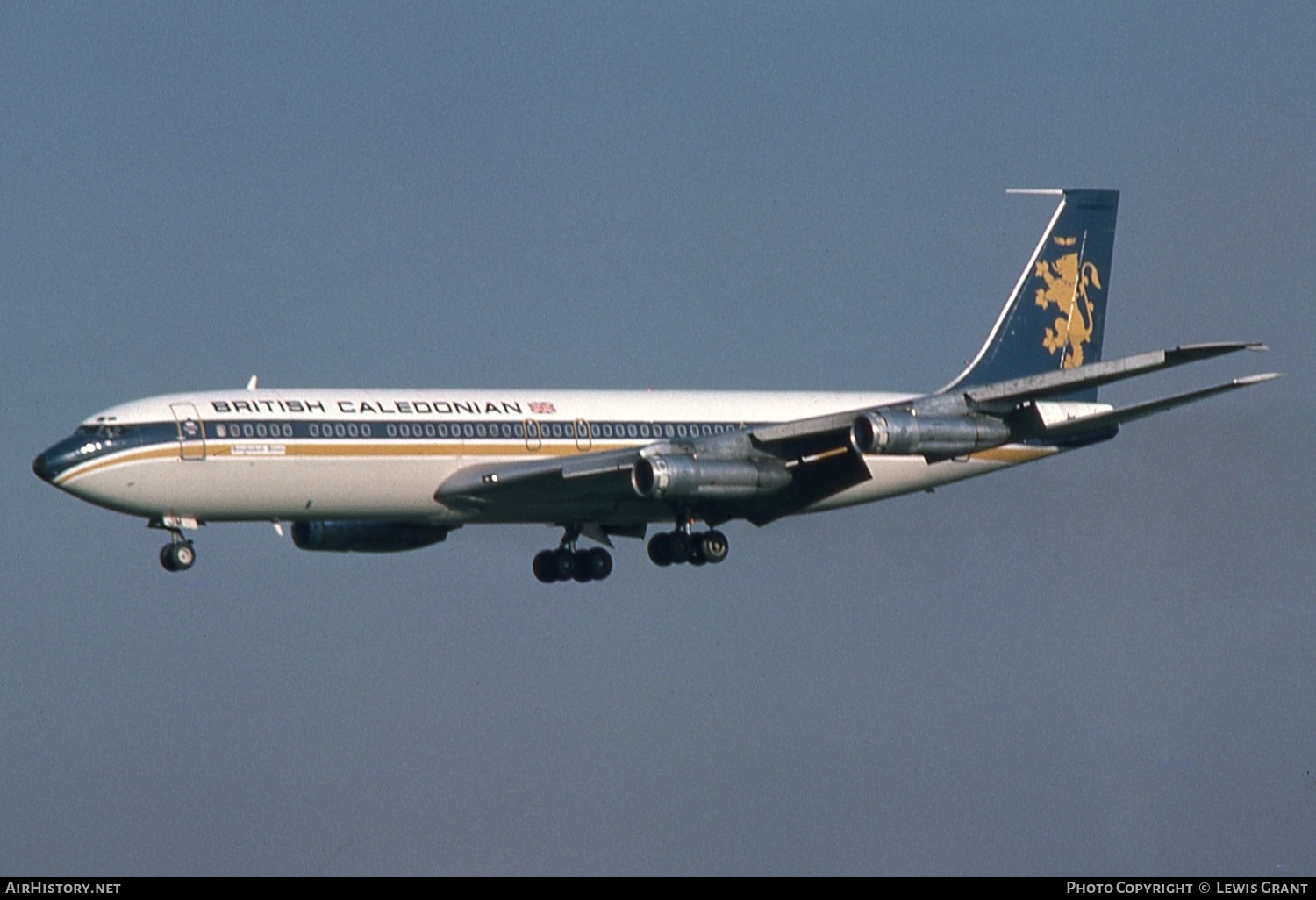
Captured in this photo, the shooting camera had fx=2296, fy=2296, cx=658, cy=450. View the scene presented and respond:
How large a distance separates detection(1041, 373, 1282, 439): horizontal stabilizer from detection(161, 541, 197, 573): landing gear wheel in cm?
2656

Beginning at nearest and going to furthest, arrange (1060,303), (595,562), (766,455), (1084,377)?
(1084,377) < (766,455) < (595,562) < (1060,303)

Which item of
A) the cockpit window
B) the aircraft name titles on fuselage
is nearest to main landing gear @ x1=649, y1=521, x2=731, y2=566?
the aircraft name titles on fuselage

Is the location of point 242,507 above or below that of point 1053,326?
below

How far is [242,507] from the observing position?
67812 millimetres

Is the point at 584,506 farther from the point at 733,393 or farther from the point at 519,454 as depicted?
the point at 733,393

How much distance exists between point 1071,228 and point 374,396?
86.7ft

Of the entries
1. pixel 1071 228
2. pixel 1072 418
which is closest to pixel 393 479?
pixel 1072 418

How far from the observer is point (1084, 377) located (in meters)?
65.9

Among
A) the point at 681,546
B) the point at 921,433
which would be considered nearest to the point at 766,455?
the point at 681,546

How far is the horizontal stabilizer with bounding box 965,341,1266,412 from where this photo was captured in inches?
2454

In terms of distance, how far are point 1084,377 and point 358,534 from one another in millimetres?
24115

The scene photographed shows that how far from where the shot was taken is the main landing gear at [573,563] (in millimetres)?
77750

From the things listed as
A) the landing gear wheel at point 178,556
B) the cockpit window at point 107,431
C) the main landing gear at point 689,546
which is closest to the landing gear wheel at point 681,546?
the main landing gear at point 689,546

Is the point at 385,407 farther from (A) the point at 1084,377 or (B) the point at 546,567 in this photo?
(A) the point at 1084,377
